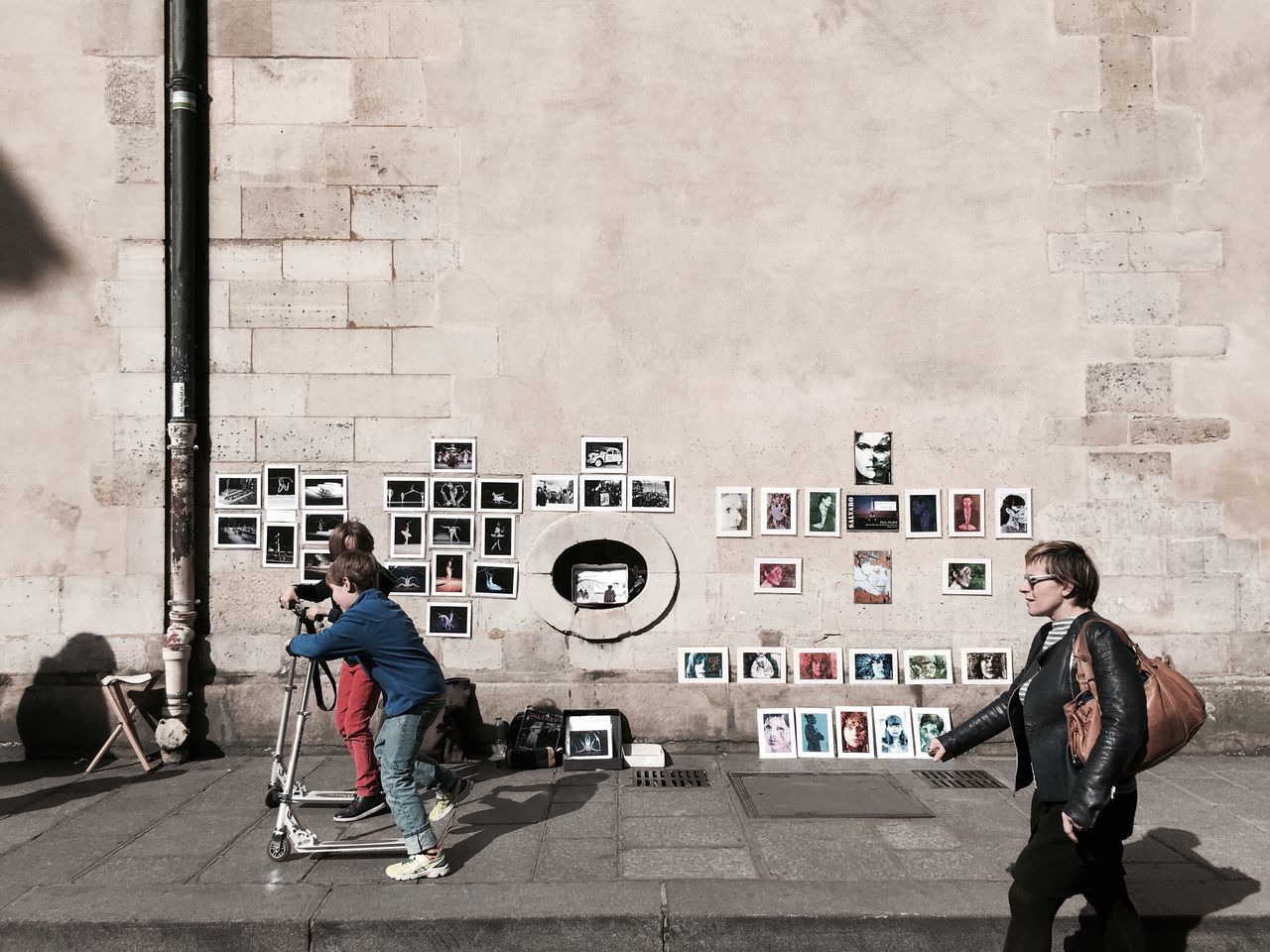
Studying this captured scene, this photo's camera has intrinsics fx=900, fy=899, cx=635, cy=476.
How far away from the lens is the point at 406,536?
576 cm

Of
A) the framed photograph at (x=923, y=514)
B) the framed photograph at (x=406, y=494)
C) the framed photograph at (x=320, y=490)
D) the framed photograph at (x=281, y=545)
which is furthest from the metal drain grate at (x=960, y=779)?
the framed photograph at (x=281, y=545)

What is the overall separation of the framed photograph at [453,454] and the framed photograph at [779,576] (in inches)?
76.8

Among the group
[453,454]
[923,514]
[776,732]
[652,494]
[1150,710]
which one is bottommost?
[776,732]

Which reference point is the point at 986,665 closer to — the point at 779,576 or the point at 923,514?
the point at 923,514

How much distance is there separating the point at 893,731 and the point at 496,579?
2651mm

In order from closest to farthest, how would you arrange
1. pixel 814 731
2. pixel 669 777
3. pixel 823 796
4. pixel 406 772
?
pixel 406 772 < pixel 823 796 < pixel 669 777 < pixel 814 731

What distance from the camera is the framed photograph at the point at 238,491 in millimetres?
5770

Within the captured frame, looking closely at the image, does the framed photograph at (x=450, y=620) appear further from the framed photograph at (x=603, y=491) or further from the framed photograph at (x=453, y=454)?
the framed photograph at (x=603, y=491)

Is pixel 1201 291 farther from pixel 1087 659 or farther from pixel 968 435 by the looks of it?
pixel 1087 659

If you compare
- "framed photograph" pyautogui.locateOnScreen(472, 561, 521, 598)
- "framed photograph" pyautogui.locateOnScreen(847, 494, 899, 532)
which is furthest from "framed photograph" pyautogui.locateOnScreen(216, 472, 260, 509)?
"framed photograph" pyautogui.locateOnScreen(847, 494, 899, 532)

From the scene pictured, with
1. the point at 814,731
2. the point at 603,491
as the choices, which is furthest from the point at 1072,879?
the point at 603,491

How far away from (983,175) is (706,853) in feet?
14.7

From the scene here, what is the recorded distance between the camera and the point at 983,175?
580cm

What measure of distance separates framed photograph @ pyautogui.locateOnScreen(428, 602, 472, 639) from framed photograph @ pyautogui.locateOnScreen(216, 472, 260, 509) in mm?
1337
